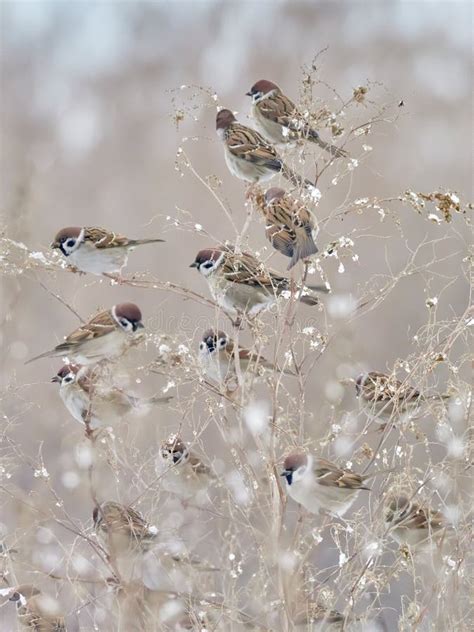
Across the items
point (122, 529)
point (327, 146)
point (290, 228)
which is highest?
point (327, 146)

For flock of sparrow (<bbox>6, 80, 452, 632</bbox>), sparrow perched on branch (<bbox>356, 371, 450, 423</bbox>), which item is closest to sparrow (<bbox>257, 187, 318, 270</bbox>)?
flock of sparrow (<bbox>6, 80, 452, 632</bbox>)

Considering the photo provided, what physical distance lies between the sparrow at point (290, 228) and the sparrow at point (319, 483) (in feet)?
2.10

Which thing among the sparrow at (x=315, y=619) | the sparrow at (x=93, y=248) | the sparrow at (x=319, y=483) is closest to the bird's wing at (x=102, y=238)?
the sparrow at (x=93, y=248)

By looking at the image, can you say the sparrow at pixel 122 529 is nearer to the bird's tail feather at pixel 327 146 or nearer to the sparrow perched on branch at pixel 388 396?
the sparrow perched on branch at pixel 388 396

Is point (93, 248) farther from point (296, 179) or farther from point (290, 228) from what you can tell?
point (296, 179)

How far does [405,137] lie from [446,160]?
49 centimetres

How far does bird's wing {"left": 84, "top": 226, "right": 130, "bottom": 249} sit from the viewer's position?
3.82 meters

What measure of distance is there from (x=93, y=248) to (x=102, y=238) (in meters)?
0.06

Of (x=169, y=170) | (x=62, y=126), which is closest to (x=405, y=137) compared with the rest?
(x=169, y=170)

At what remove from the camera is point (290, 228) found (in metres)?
3.38

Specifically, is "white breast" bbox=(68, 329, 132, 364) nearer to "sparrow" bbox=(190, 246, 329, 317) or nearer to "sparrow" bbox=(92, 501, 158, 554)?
"sparrow" bbox=(190, 246, 329, 317)

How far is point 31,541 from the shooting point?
4484mm

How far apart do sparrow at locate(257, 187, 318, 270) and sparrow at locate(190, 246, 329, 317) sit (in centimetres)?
11

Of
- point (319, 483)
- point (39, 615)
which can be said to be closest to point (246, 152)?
point (319, 483)
